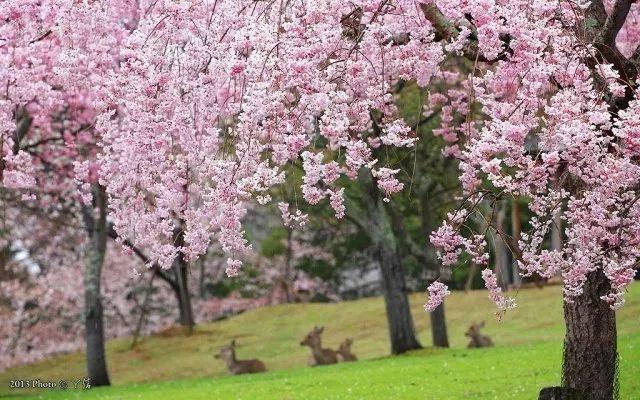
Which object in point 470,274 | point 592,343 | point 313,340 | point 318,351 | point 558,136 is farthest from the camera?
point 470,274

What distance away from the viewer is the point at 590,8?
10.5 meters

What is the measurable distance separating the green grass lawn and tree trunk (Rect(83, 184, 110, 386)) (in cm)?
85

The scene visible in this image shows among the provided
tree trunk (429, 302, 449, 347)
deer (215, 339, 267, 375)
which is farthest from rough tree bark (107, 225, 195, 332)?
tree trunk (429, 302, 449, 347)

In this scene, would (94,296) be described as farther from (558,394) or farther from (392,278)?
(558,394)

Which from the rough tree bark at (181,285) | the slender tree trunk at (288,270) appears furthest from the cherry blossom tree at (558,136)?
the slender tree trunk at (288,270)

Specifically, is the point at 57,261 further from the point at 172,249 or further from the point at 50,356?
the point at 172,249

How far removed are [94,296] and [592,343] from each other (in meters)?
15.9

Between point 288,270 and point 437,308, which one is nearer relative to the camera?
point 437,308

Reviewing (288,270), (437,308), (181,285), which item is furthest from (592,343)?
(288,270)

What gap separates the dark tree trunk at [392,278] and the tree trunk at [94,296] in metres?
6.51

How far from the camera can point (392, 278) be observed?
24.5m

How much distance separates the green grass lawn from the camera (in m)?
16.7

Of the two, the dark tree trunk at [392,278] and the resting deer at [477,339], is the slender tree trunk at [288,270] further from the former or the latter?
the resting deer at [477,339]

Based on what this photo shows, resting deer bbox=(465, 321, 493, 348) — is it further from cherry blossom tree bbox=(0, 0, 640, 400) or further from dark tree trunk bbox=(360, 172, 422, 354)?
cherry blossom tree bbox=(0, 0, 640, 400)
